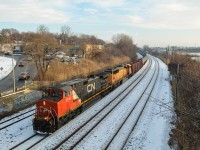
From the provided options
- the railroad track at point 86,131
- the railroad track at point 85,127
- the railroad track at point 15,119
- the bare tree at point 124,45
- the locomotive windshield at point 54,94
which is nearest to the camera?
the railroad track at point 86,131

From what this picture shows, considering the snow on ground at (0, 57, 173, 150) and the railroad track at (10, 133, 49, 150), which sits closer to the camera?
the railroad track at (10, 133, 49, 150)

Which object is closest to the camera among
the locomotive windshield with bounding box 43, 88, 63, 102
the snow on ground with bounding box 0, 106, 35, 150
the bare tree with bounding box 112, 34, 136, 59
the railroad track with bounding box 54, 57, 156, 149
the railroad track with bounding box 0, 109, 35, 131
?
the railroad track with bounding box 54, 57, 156, 149

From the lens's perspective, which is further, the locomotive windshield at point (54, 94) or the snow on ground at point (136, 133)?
the locomotive windshield at point (54, 94)

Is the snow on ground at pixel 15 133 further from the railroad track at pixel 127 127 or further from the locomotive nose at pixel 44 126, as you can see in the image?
the railroad track at pixel 127 127

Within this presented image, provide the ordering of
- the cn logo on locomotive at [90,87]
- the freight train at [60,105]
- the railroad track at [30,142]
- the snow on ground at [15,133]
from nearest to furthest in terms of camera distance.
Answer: the railroad track at [30,142]
the snow on ground at [15,133]
the freight train at [60,105]
the cn logo on locomotive at [90,87]

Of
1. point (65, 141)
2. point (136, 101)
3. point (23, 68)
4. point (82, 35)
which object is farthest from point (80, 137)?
point (82, 35)

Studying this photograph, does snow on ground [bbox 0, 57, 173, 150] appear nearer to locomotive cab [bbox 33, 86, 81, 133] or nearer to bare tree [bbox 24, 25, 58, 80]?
locomotive cab [bbox 33, 86, 81, 133]

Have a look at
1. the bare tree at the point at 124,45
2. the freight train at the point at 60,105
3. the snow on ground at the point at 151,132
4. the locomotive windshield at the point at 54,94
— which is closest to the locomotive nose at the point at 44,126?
the freight train at the point at 60,105

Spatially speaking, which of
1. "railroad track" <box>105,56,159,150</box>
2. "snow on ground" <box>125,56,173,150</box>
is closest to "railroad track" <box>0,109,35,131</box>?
"railroad track" <box>105,56,159,150</box>

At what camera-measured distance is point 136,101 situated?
30359 mm

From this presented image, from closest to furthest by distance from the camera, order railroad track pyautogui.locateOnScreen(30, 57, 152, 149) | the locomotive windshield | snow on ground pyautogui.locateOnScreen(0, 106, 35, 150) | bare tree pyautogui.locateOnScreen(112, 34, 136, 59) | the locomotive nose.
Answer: railroad track pyautogui.locateOnScreen(30, 57, 152, 149), snow on ground pyautogui.locateOnScreen(0, 106, 35, 150), the locomotive nose, the locomotive windshield, bare tree pyautogui.locateOnScreen(112, 34, 136, 59)

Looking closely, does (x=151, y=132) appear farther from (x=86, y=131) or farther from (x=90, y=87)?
(x=90, y=87)

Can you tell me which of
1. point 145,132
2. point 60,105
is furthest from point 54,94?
point 145,132

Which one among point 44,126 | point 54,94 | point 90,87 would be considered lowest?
point 44,126
